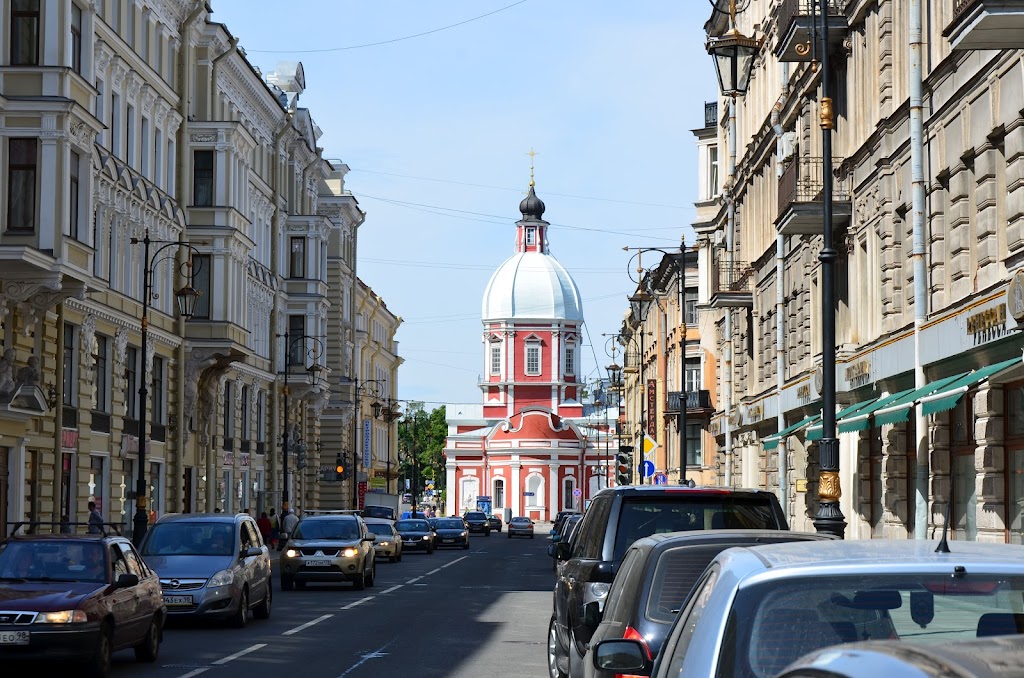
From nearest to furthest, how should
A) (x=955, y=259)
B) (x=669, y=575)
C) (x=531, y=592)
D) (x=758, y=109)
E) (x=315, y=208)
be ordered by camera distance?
1. (x=669, y=575)
2. (x=955, y=259)
3. (x=531, y=592)
4. (x=758, y=109)
5. (x=315, y=208)

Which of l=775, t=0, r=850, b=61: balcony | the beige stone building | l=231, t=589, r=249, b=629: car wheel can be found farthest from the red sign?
l=231, t=589, r=249, b=629: car wheel

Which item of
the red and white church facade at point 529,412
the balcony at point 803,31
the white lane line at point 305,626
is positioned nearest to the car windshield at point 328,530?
the white lane line at point 305,626

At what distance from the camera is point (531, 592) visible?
33.5m

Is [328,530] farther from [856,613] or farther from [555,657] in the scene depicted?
[856,613]

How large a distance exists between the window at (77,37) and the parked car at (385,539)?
2061cm

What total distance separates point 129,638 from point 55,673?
0.81 metres

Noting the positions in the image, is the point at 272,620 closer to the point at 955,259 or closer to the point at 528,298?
the point at 955,259

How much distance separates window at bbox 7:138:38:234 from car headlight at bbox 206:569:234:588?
480 inches

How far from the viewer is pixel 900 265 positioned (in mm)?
26719

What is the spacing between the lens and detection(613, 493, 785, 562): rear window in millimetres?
12219

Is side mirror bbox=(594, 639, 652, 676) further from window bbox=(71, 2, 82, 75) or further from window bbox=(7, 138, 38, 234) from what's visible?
window bbox=(71, 2, 82, 75)

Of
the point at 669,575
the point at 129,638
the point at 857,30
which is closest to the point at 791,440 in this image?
the point at 857,30

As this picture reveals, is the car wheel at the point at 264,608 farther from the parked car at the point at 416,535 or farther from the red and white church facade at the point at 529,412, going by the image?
the red and white church facade at the point at 529,412

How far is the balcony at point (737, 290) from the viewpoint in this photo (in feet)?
156
